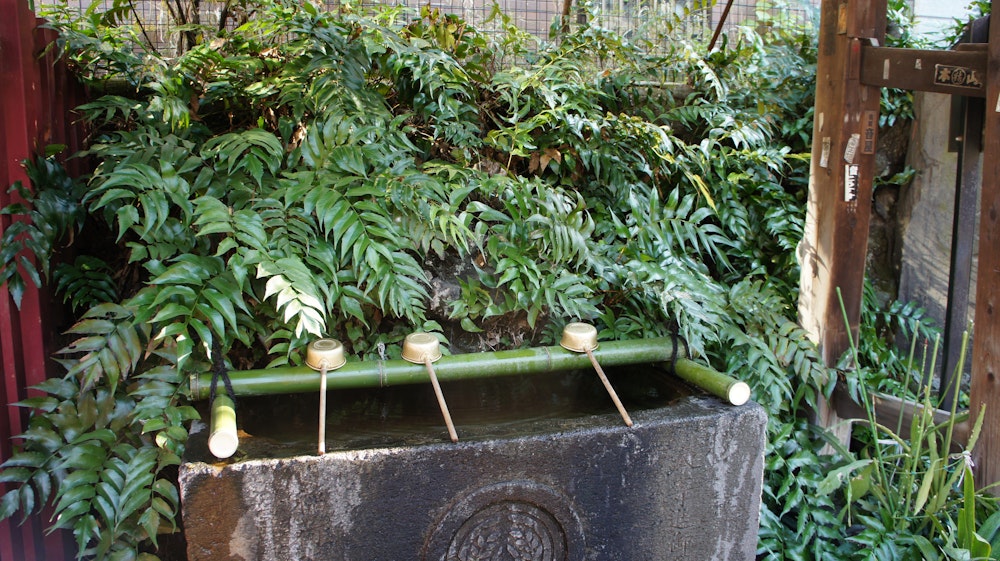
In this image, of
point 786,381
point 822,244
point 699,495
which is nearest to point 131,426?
point 699,495

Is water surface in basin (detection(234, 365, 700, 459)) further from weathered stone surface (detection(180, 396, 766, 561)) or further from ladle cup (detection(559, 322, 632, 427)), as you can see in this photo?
ladle cup (detection(559, 322, 632, 427))

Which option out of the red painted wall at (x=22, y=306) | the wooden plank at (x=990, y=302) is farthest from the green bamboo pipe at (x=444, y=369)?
the wooden plank at (x=990, y=302)

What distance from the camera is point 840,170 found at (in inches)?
127

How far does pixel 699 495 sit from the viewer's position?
2322 mm

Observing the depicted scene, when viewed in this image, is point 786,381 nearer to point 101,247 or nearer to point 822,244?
point 822,244

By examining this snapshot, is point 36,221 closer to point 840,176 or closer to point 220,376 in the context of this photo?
point 220,376

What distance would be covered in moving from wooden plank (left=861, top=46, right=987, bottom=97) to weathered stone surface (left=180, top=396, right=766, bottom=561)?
159cm

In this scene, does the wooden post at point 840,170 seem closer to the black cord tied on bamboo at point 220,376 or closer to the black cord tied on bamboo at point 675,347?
the black cord tied on bamboo at point 675,347

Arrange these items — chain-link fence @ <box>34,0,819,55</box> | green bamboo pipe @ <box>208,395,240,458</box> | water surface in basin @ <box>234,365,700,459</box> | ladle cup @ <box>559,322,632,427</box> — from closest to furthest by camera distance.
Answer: green bamboo pipe @ <box>208,395,240,458</box>
water surface in basin @ <box>234,365,700,459</box>
ladle cup @ <box>559,322,632,427</box>
chain-link fence @ <box>34,0,819,55</box>

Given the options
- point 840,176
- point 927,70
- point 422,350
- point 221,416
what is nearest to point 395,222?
point 422,350

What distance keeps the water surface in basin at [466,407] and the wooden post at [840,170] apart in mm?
1041

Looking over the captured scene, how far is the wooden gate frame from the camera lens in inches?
109

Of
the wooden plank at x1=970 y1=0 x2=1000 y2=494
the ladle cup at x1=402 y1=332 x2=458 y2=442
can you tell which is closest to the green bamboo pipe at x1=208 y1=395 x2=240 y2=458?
the ladle cup at x1=402 y1=332 x2=458 y2=442

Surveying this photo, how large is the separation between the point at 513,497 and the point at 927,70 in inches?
94.2
